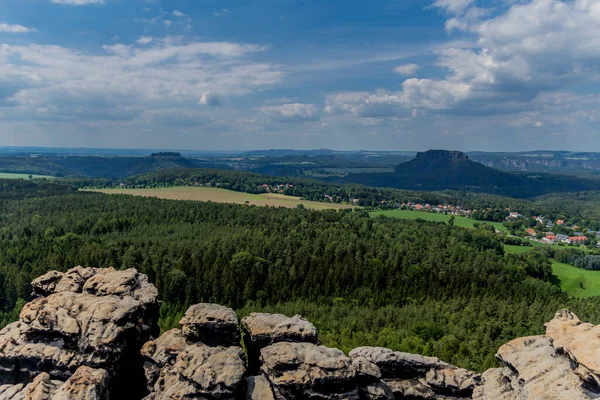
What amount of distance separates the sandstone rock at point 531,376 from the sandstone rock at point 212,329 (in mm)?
19577

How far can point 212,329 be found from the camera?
26719 millimetres

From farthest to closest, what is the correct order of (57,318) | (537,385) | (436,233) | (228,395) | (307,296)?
(436,233) → (307,296) → (57,318) → (537,385) → (228,395)

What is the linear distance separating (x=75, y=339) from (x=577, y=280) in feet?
433

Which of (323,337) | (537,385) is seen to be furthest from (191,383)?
(323,337)

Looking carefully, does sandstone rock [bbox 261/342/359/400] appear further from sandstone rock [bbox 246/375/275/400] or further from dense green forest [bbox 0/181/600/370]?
dense green forest [bbox 0/181/600/370]

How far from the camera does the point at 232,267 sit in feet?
274

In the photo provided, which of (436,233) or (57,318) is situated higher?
(57,318)

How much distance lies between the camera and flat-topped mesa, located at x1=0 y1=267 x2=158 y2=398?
958 inches

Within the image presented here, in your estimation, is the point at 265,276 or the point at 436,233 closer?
the point at 265,276

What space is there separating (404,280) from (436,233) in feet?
162

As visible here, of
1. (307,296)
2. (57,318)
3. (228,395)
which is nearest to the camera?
(228,395)

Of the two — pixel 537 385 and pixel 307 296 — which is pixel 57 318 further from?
pixel 307 296

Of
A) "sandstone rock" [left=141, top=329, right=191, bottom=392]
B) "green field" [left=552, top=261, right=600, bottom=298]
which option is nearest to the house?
"green field" [left=552, top=261, right=600, bottom=298]

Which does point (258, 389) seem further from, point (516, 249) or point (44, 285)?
point (516, 249)
